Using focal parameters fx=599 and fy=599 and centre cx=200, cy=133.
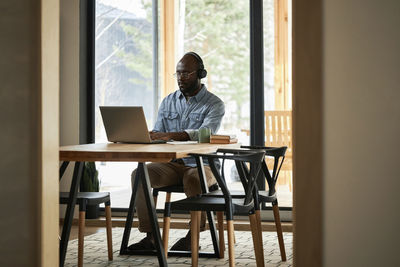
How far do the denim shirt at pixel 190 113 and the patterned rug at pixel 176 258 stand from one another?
74 cm

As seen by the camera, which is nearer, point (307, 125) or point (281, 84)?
point (307, 125)

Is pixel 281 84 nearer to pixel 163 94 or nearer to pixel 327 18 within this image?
pixel 163 94

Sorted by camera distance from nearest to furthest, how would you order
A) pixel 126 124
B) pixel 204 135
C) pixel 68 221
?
pixel 68 221, pixel 126 124, pixel 204 135

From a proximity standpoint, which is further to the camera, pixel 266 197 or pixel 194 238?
pixel 266 197

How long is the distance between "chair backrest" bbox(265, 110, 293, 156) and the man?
34.6 inches

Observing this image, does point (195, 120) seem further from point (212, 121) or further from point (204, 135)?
point (204, 135)

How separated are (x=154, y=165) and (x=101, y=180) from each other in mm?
1554

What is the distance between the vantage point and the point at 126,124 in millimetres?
3814

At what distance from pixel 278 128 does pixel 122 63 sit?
1607mm

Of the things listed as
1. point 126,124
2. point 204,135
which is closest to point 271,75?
point 204,135

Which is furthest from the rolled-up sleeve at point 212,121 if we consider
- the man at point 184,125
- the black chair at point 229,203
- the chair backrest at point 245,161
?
the chair backrest at point 245,161

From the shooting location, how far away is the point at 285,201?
5230mm
